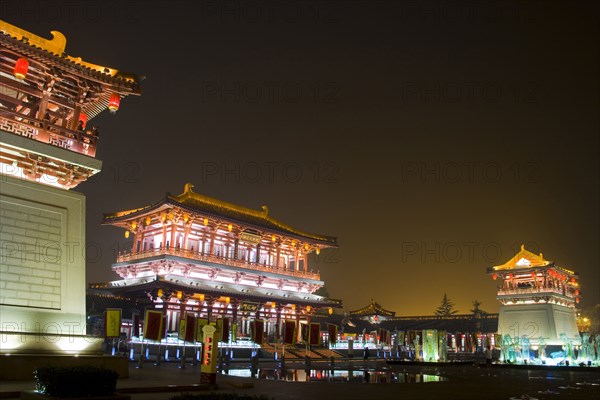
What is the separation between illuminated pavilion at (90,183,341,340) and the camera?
125ft

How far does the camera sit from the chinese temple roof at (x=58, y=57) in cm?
1558

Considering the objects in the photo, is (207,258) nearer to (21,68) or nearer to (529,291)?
(21,68)

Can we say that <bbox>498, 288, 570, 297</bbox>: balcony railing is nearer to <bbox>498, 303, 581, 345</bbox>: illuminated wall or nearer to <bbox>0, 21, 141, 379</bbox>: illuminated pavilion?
<bbox>498, 303, 581, 345</bbox>: illuminated wall

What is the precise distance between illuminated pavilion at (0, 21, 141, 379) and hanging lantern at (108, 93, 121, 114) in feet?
0.61

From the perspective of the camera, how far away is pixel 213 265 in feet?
134

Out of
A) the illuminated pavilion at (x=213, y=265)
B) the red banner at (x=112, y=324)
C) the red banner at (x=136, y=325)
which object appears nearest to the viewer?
the red banner at (x=112, y=324)

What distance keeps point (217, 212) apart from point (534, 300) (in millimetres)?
35170

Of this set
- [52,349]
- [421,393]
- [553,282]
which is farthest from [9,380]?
[553,282]

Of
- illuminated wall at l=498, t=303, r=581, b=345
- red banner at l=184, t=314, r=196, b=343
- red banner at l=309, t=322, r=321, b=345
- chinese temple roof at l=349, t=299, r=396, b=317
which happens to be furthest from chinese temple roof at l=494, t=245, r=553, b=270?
red banner at l=184, t=314, r=196, b=343

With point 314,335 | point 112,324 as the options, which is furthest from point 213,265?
point 112,324

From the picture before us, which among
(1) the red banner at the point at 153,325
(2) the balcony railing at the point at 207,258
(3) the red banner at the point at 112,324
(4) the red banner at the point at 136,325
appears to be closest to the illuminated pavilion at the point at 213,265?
(2) the balcony railing at the point at 207,258

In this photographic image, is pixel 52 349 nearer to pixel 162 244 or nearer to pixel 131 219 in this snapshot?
pixel 162 244

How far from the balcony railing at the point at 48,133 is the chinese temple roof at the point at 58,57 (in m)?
1.96

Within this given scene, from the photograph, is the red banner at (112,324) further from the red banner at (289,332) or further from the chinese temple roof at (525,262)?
the chinese temple roof at (525,262)
